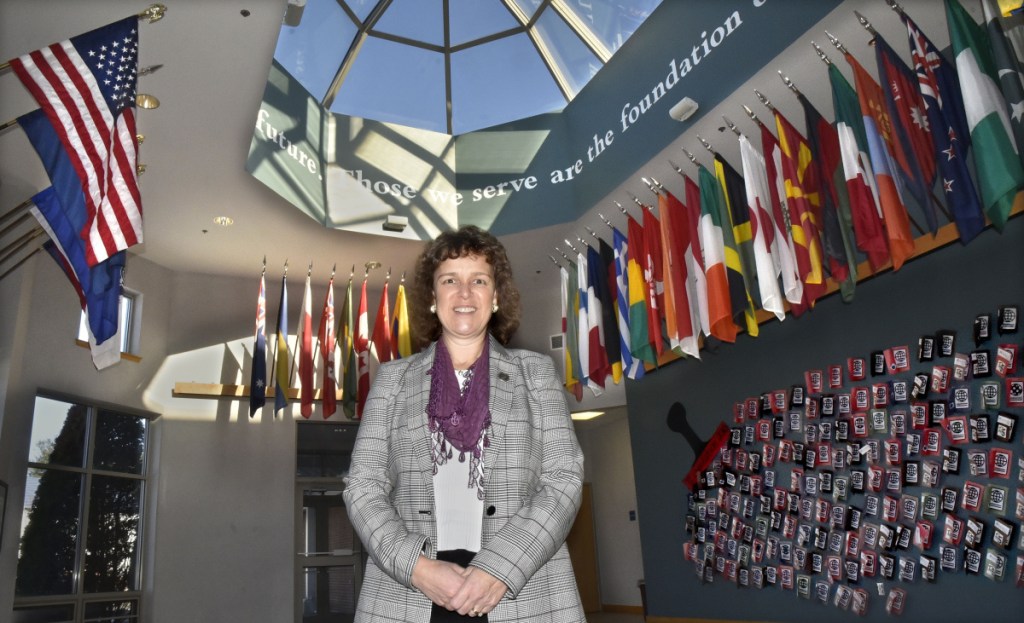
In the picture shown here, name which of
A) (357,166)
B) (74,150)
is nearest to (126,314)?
(357,166)

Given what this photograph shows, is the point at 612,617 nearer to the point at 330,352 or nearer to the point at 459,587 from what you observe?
the point at 330,352

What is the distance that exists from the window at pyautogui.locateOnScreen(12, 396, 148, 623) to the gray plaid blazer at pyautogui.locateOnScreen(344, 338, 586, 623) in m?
6.98

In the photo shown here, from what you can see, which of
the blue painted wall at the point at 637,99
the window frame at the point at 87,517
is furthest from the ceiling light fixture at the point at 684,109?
the window frame at the point at 87,517

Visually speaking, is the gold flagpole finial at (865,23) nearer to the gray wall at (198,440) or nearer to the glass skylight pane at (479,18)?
the glass skylight pane at (479,18)

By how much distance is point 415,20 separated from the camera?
923 cm

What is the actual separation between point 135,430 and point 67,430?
1125 millimetres

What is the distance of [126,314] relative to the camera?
9109mm

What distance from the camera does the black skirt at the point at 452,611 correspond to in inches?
62.8

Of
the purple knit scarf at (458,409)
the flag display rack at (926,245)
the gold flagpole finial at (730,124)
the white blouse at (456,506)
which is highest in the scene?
the gold flagpole finial at (730,124)

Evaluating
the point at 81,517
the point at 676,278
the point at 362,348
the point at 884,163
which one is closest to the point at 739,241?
the point at 676,278

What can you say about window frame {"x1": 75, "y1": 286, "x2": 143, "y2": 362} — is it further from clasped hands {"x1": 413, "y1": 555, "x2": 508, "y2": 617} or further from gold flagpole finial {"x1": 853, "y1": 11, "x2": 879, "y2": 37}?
clasped hands {"x1": 413, "y1": 555, "x2": 508, "y2": 617}

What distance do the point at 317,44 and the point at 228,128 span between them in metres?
2.05

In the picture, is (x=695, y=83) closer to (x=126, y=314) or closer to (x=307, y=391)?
(x=307, y=391)

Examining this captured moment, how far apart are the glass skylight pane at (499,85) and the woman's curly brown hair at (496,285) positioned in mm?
7581
